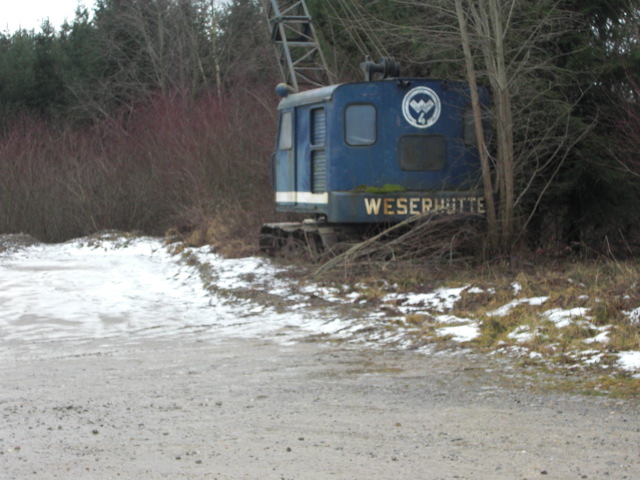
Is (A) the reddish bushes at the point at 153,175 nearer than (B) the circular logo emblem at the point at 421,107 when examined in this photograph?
No

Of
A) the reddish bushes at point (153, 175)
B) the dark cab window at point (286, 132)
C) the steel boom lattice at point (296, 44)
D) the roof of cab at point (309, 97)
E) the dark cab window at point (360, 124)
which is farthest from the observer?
the reddish bushes at point (153, 175)

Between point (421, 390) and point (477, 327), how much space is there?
2.61 m

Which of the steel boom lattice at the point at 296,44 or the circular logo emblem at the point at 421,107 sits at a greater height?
the steel boom lattice at the point at 296,44

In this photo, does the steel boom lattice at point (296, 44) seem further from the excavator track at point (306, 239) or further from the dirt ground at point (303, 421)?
the dirt ground at point (303, 421)

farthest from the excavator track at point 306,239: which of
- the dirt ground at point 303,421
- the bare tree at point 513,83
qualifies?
the dirt ground at point 303,421

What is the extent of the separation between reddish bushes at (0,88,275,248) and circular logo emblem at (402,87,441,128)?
8.02 meters

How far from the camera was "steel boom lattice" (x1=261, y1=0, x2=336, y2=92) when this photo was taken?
20609mm

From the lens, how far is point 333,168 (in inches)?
581

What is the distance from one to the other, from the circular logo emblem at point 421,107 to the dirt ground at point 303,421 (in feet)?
21.6

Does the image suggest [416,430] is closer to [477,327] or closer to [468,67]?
[477,327]

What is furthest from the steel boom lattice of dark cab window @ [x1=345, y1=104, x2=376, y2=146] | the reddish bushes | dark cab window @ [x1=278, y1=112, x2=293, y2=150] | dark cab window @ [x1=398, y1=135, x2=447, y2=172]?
dark cab window @ [x1=398, y1=135, x2=447, y2=172]

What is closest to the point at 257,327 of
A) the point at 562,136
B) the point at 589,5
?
the point at 562,136

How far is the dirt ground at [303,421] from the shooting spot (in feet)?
17.4

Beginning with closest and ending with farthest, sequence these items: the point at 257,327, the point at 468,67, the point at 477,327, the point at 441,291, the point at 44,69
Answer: the point at 477,327 < the point at 257,327 < the point at 441,291 < the point at 468,67 < the point at 44,69
